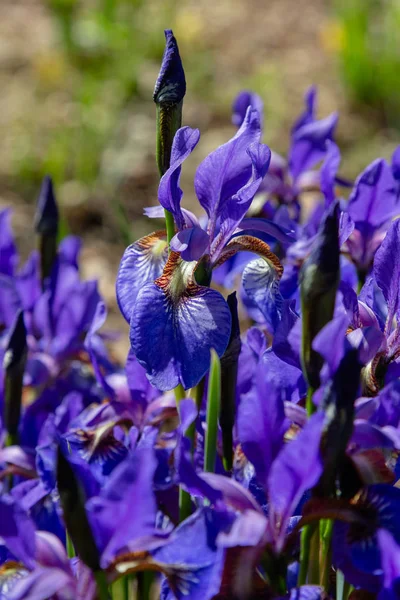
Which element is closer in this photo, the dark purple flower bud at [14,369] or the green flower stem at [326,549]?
the green flower stem at [326,549]

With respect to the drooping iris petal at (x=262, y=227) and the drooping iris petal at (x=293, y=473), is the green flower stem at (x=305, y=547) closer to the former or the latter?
the drooping iris petal at (x=293, y=473)

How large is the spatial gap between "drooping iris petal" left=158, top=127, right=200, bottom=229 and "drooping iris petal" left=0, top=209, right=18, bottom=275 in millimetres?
777

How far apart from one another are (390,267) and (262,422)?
0.98 feet

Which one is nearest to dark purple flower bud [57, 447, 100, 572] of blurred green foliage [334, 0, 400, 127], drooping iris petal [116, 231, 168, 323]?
drooping iris petal [116, 231, 168, 323]

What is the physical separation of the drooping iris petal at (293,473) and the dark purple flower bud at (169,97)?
0.42 meters

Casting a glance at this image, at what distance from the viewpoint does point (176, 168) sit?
39.9 inches

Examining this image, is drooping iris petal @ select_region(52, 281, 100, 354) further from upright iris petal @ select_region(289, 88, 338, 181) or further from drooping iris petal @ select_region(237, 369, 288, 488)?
drooping iris petal @ select_region(237, 369, 288, 488)

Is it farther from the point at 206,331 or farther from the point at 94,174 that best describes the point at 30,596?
the point at 94,174

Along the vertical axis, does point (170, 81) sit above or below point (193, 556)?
above

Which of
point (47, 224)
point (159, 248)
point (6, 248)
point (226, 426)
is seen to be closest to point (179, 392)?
point (226, 426)

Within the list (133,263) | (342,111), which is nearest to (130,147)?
(342,111)

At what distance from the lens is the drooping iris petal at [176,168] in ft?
3.26

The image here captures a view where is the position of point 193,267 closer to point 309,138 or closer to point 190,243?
point 190,243

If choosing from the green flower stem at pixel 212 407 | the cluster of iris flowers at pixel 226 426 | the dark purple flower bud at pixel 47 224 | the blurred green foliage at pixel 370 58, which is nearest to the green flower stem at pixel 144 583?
the cluster of iris flowers at pixel 226 426
